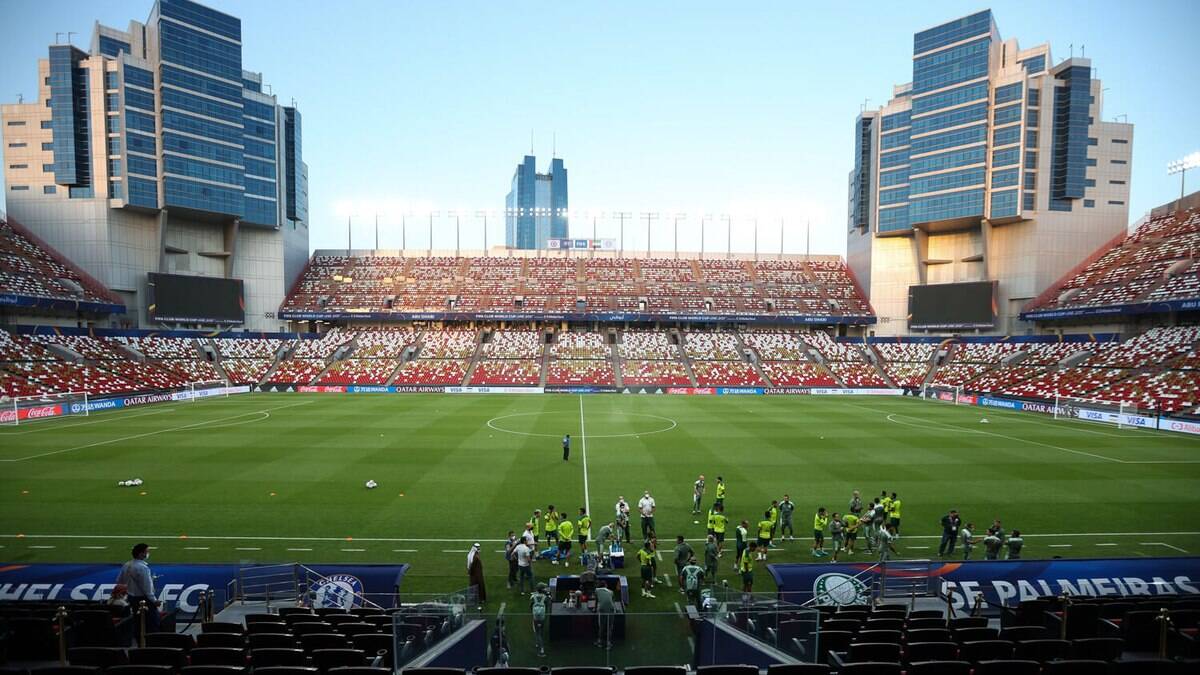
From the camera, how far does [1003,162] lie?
2411 inches

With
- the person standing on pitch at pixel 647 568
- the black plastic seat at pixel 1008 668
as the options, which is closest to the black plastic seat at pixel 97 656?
the black plastic seat at pixel 1008 668

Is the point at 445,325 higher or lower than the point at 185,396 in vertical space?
higher

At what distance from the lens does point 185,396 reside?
169ft

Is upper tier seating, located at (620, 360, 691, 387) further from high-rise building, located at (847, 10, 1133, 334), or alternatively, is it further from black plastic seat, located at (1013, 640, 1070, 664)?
black plastic seat, located at (1013, 640, 1070, 664)

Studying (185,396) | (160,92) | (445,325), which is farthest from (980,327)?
(160,92)

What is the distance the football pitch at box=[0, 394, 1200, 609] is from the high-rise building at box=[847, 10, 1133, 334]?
30506mm

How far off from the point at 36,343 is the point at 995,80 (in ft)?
315

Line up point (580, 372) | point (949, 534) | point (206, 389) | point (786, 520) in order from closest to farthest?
point (949, 534) → point (786, 520) → point (206, 389) → point (580, 372)

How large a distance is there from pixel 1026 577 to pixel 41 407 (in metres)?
55.0

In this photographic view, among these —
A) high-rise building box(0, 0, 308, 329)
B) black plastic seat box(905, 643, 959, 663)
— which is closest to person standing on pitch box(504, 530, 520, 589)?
black plastic seat box(905, 643, 959, 663)

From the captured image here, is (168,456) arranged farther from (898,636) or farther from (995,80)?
(995,80)

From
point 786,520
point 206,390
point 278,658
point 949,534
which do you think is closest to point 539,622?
point 278,658

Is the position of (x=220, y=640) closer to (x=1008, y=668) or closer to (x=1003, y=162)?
(x=1008, y=668)

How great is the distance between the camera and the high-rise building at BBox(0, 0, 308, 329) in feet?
192
